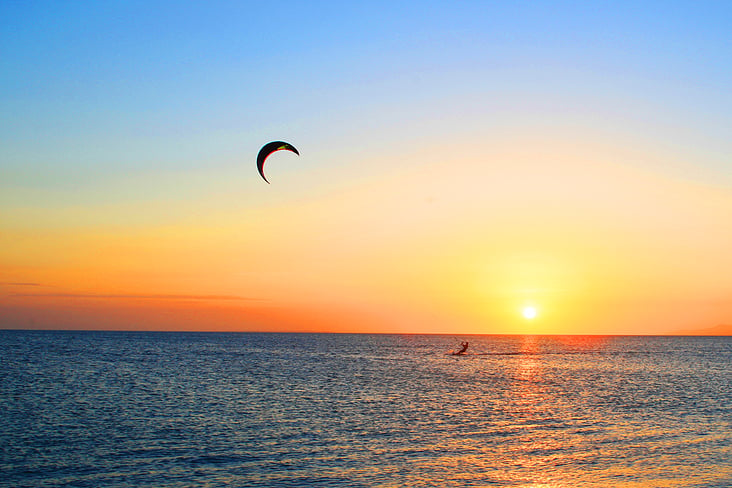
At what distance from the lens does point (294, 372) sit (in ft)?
240

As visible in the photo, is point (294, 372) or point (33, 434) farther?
point (294, 372)

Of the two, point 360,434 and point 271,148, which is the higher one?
point 271,148

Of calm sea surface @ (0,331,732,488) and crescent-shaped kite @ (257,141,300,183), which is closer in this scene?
calm sea surface @ (0,331,732,488)

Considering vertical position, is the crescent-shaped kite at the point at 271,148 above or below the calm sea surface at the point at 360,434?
above

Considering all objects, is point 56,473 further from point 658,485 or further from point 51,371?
point 51,371

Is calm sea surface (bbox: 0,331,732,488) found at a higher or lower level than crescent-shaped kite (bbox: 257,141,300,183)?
lower

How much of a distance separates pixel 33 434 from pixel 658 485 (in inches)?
1119

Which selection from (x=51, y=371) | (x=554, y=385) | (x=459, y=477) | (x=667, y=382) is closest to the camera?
(x=459, y=477)

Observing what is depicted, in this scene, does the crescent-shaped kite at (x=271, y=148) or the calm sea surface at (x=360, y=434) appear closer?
the calm sea surface at (x=360, y=434)

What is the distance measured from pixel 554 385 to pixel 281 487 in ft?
146

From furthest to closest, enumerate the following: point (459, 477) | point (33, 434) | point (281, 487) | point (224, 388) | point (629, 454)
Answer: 1. point (224, 388)
2. point (33, 434)
3. point (629, 454)
4. point (459, 477)
5. point (281, 487)

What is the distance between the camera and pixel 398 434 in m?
30.8

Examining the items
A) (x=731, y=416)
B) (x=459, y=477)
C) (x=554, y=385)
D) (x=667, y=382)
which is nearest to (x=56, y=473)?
(x=459, y=477)

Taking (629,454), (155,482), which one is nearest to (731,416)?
(629,454)
